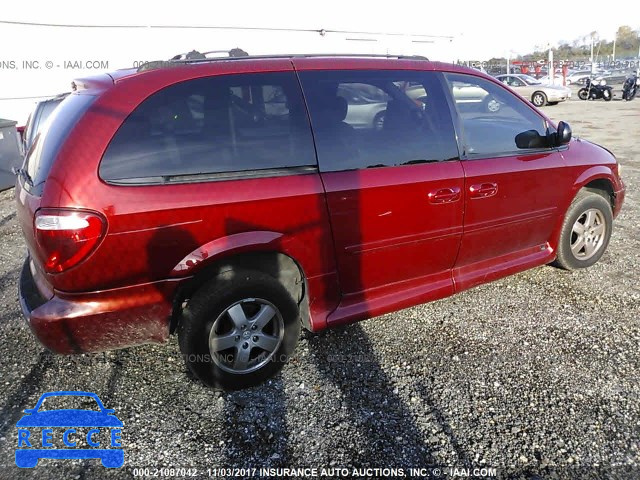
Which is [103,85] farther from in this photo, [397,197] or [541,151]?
[541,151]

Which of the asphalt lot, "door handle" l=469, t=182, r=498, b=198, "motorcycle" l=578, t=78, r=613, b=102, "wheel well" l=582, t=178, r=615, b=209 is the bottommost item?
"motorcycle" l=578, t=78, r=613, b=102

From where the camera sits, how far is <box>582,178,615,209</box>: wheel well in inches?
167

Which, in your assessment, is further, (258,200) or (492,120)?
(492,120)

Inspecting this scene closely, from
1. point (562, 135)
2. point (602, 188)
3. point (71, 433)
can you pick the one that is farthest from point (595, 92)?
point (71, 433)

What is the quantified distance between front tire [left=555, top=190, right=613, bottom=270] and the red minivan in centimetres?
67

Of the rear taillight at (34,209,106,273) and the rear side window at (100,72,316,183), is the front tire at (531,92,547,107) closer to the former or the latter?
the rear side window at (100,72,316,183)

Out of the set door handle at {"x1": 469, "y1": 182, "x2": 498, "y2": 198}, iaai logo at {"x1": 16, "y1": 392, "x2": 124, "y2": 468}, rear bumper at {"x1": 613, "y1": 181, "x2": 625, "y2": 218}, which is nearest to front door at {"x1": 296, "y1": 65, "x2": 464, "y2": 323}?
door handle at {"x1": 469, "y1": 182, "x2": 498, "y2": 198}

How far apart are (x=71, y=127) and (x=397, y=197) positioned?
1.82 meters

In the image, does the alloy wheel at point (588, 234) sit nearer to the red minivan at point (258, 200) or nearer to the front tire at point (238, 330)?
the red minivan at point (258, 200)

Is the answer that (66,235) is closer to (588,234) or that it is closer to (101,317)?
(101,317)

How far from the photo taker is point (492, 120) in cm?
369

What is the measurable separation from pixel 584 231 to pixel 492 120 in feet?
4.58

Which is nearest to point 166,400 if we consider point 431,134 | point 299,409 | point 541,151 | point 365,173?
point 299,409

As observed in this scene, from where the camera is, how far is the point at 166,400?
283 cm
